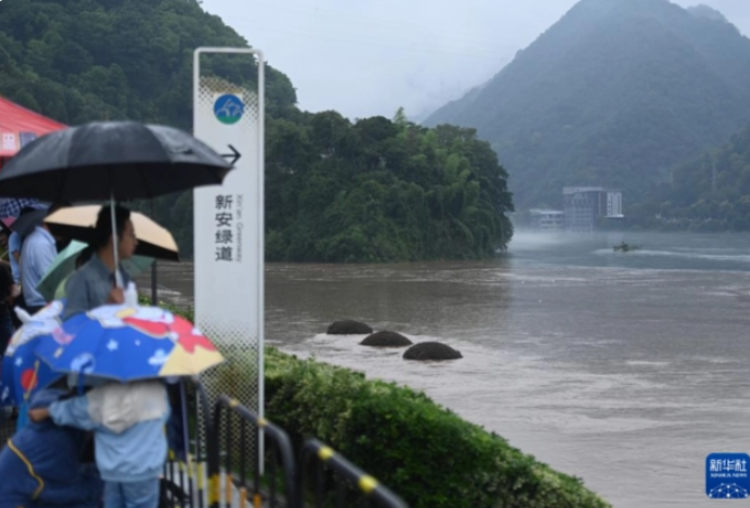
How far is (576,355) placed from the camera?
2591 centimetres

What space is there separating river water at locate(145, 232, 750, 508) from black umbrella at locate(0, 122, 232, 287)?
795 centimetres

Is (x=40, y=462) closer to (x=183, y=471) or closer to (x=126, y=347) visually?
(x=126, y=347)

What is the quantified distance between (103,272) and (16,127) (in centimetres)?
589

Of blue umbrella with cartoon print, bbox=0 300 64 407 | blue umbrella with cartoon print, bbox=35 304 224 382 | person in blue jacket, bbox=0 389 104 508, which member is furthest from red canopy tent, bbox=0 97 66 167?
blue umbrella with cartoon print, bbox=35 304 224 382

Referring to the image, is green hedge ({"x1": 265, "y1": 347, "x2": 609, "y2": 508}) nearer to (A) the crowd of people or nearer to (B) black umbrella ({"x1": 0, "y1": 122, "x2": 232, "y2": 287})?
(B) black umbrella ({"x1": 0, "y1": 122, "x2": 232, "y2": 287})

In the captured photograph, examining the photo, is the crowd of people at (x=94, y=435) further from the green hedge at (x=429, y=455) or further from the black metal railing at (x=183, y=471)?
the green hedge at (x=429, y=455)

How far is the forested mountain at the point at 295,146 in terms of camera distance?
72188 millimetres

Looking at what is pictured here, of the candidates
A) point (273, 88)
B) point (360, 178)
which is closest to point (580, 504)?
point (360, 178)

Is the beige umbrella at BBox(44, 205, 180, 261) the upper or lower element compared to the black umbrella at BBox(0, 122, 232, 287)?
lower

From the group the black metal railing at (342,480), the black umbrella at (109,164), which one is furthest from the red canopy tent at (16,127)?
the black metal railing at (342,480)

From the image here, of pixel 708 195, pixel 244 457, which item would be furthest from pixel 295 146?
pixel 708 195

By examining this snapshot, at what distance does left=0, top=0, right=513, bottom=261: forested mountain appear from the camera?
72188 mm

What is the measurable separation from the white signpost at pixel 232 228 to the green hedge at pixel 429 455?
2.33 ft

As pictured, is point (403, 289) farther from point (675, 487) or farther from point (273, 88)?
point (273, 88)
